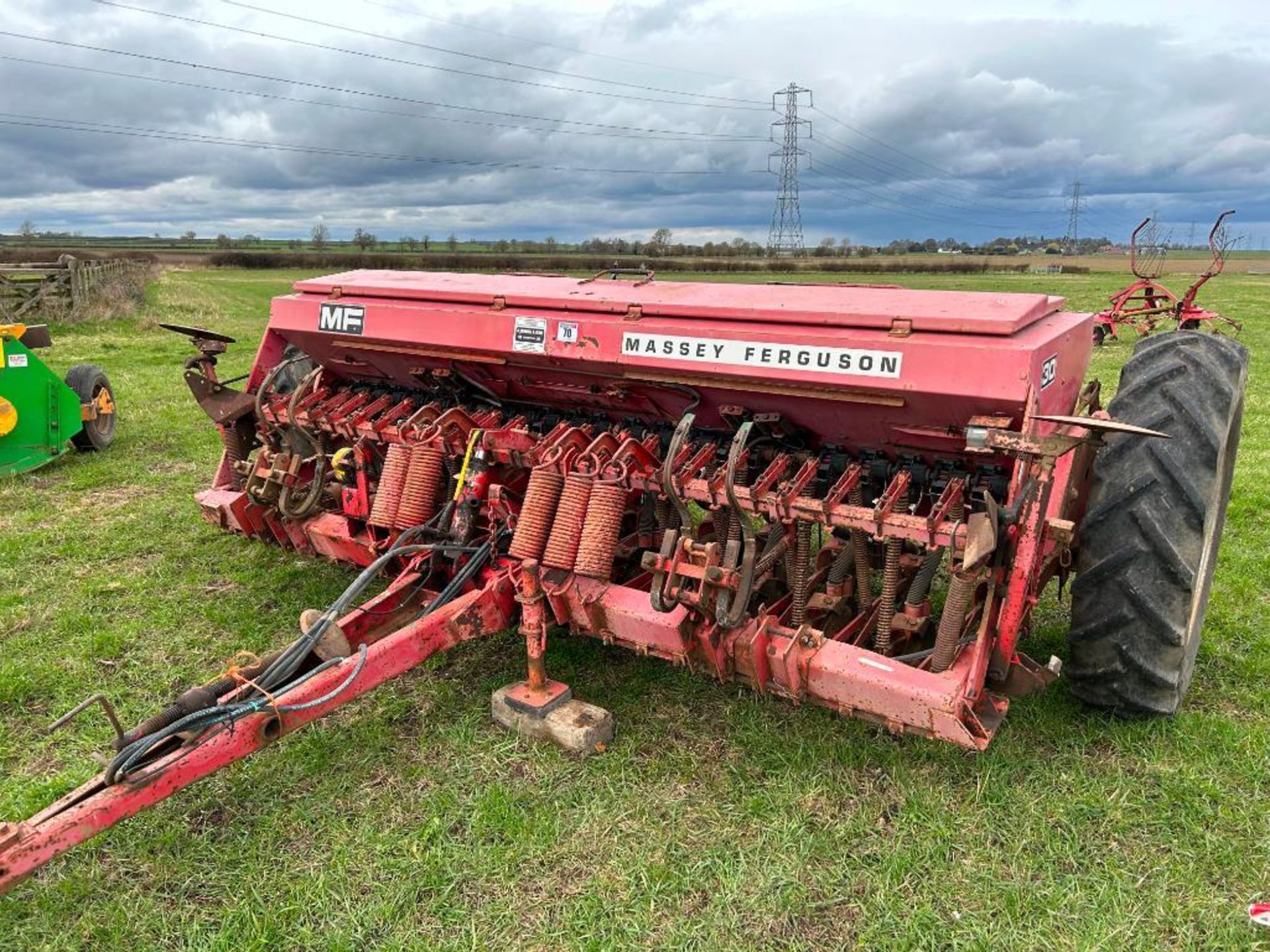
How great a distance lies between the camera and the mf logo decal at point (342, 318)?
4434 millimetres

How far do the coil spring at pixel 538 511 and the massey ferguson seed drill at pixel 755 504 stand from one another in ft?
0.05

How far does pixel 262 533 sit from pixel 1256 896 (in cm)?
434

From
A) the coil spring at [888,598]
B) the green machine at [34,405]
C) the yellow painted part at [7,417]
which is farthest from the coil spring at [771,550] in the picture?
the yellow painted part at [7,417]

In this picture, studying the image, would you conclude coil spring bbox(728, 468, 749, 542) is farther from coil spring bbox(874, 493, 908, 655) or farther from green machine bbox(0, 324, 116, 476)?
green machine bbox(0, 324, 116, 476)

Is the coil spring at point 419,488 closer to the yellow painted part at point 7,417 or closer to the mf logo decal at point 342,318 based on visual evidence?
the mf logo decal at point 342,318

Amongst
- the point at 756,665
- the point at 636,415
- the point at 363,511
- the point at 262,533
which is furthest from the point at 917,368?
the point at 262,533

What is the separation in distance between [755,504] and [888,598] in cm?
67

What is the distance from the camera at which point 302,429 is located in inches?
178

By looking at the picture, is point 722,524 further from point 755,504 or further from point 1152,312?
point 1152,312

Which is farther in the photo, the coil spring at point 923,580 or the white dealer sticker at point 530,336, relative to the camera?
the white dealer sticker at point 530,336

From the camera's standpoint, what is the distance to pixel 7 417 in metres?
6.95

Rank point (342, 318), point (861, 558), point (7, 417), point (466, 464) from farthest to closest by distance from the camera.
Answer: point (7, 417)
point (342, 318)
point (466, 464)
point (861, 558)

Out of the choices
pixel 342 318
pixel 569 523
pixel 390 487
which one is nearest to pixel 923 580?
pixel 569 523

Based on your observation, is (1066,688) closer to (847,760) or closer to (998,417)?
(847,760)
